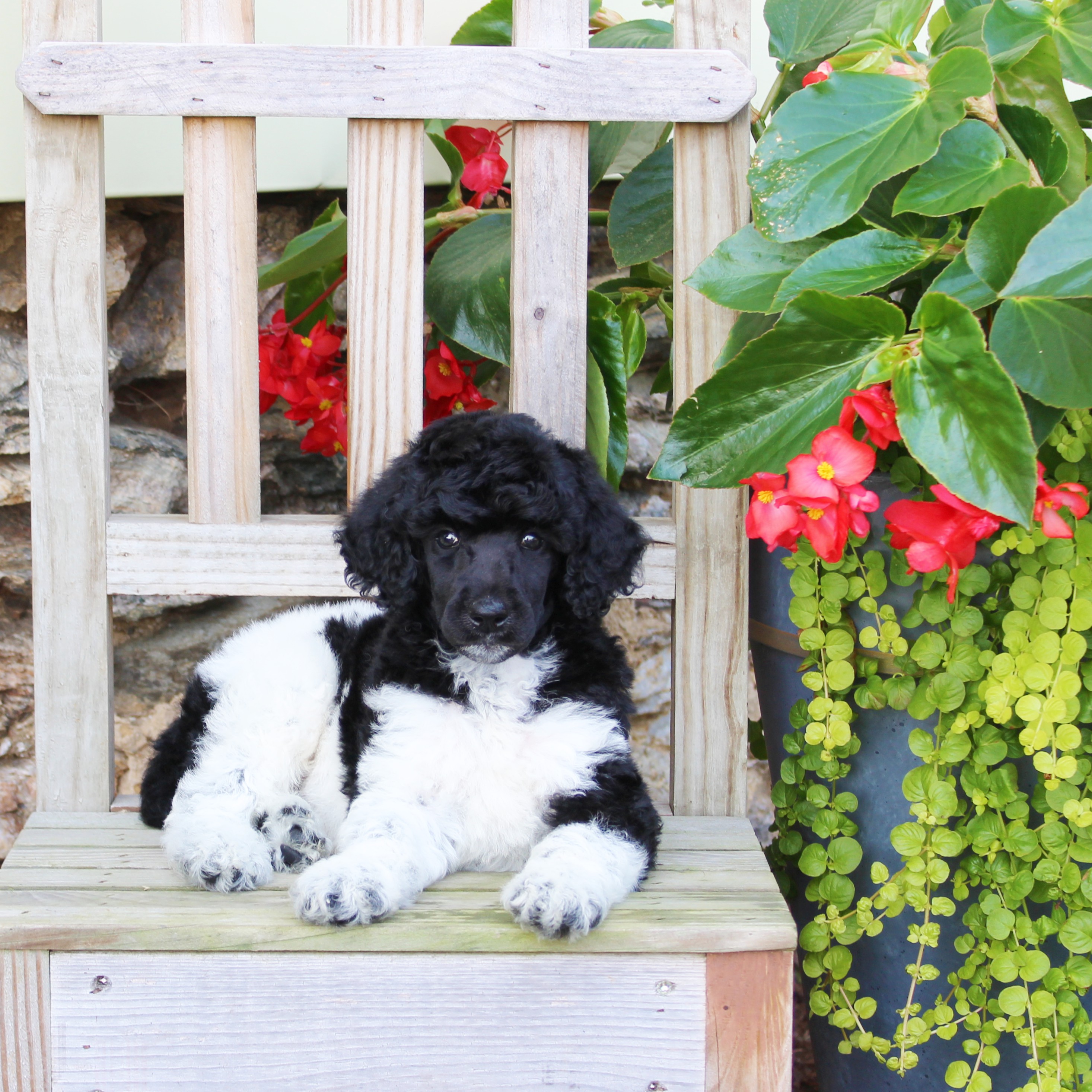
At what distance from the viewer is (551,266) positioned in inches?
77.9

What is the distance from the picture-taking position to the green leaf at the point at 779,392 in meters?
1.49

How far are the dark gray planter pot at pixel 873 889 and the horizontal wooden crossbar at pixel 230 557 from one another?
0.78ft

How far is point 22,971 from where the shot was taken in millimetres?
1496

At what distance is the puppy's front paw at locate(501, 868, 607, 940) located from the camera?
57.4 inches

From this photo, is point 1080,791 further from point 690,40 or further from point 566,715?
point 690,40

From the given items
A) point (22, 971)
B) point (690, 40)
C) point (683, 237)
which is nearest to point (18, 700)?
point (22, 971)

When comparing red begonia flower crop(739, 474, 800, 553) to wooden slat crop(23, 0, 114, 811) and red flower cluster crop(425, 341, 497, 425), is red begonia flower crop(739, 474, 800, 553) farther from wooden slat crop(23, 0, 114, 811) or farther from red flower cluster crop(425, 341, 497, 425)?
wooden slat crop(23, 0, 114, 811)

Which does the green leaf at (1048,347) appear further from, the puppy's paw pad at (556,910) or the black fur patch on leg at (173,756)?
the black fur patch on leg at (173,756)

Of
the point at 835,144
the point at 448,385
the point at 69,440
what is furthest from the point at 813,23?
the point at 69,440

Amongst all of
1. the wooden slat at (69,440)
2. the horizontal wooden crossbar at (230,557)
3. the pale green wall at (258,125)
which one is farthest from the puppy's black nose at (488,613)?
the pale green wall at (258,125)

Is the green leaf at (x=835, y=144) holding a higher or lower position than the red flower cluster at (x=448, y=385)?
higher

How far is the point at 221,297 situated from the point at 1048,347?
137 centimetres

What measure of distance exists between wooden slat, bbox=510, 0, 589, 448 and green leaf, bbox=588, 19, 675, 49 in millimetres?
253

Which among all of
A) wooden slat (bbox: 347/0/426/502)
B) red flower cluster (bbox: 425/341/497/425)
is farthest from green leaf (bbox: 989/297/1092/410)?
red flower cluster (bbox: 425/341/497/425)
